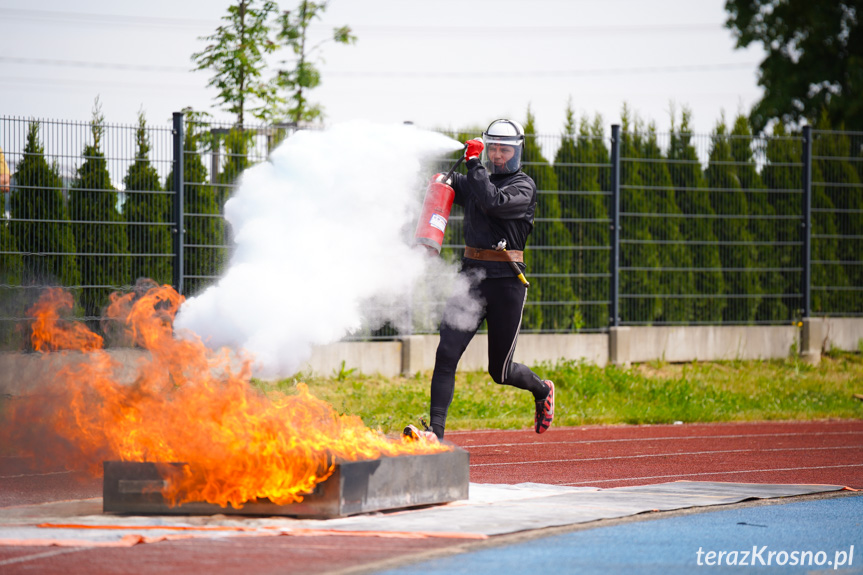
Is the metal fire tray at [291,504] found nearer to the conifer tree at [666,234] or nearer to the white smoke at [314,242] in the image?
the white smoke at [314,242]

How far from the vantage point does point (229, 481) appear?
6.28 m

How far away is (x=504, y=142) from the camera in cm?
835

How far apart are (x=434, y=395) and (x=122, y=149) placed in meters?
6.96

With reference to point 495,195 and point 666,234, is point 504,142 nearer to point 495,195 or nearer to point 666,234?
point 495,195

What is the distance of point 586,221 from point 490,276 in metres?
8.72

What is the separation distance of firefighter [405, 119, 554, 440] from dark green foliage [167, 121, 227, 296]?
6169 mm

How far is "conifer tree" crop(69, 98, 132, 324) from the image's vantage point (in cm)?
1303

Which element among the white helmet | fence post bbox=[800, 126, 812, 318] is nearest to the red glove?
the white helmet

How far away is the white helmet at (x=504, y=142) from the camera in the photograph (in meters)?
8.38

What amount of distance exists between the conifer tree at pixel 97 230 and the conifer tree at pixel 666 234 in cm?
804

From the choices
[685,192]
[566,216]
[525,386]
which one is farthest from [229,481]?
[685,192]

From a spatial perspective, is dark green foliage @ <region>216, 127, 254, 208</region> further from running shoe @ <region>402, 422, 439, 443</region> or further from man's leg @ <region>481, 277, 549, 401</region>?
running shoe @ <region>402, 422, 439, 443</region>

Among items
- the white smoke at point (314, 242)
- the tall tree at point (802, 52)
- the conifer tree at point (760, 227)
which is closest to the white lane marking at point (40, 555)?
the white smoke at point (314, 242)

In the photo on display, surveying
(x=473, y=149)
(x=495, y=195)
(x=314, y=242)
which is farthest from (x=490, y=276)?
(x=314, y=242)
